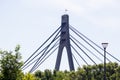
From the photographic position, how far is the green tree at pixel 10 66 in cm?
3650

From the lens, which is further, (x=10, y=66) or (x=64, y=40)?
(x=64, y=40)

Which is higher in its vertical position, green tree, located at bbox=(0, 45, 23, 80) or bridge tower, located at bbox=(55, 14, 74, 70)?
bridge tower, located at bbox=(55, 14, 74, 70)

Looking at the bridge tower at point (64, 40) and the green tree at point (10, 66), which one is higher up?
the bridge tower at point (64, 40)

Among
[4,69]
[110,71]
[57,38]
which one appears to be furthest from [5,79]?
[57,38]

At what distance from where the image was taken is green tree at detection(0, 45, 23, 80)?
120 feet

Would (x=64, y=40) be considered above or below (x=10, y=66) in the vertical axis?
above

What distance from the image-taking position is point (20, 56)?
123 ft

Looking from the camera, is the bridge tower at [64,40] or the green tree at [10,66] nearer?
the green tree at [10,66]

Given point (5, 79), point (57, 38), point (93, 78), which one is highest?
point (57, 38)

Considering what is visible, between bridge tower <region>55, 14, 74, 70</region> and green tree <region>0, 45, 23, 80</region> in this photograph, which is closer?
green tree <region>0, 45, 23, 80</region>

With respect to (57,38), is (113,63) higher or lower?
lower

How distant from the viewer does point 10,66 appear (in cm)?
3681

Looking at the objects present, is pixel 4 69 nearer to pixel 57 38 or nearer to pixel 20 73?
pixel 20 73

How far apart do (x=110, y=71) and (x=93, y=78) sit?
383 cm
